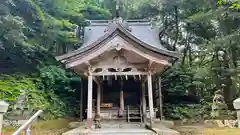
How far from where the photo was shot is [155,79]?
1182 centimetres

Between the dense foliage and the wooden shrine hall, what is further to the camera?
the dense foliage

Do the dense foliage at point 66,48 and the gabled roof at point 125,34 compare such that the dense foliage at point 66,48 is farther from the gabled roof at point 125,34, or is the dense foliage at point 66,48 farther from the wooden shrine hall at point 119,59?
the wooden shrine hall at point 119,59

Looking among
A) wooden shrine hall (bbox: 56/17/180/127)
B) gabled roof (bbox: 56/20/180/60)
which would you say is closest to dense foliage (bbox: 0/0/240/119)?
gabled roof (bbox: 56/20/180/60)

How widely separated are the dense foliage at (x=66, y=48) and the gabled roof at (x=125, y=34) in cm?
273

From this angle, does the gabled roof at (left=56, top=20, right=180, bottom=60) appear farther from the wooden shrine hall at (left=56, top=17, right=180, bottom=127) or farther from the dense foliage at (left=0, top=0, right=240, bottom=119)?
the dense foliage at (left=0, top=0, right=240, bottom=119)

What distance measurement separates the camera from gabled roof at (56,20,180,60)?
749 centimetres

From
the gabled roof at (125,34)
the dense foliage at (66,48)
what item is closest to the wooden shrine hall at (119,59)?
the gabled roof at (125,34)

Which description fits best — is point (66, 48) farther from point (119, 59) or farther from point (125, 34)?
point (125, 34)

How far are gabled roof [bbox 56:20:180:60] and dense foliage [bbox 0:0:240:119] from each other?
2728 mm

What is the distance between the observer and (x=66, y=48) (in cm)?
1686

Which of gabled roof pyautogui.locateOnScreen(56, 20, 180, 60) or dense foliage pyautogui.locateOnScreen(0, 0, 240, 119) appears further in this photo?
dense foliage pyautogui.locateOnScreen(0, 0, 240, 119)

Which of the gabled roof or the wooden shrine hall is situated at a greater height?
the gabled roof

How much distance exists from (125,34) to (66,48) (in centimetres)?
1062

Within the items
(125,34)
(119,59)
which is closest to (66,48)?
(119,59)
